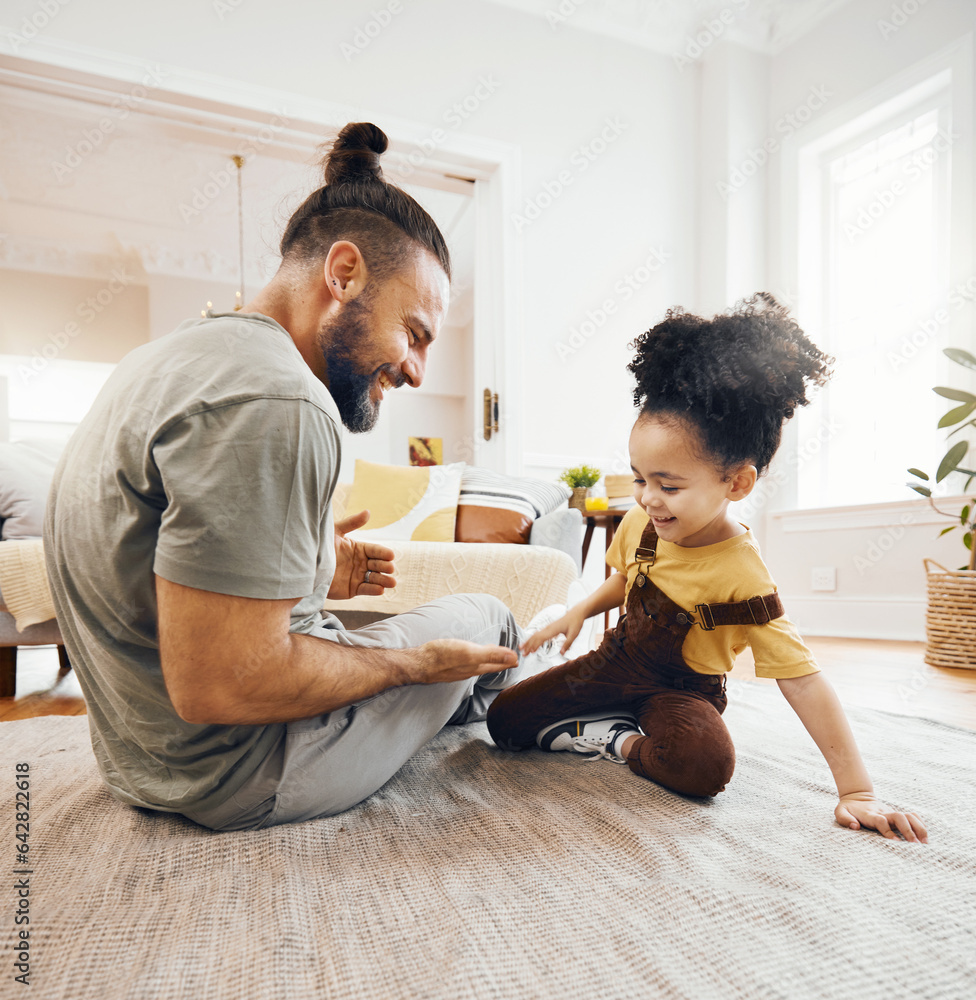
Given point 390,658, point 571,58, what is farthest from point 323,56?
point 390,658

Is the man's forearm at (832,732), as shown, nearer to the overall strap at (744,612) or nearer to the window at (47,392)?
the overall strap at (744,612)

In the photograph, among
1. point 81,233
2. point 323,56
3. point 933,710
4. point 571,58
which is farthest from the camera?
point 81,233

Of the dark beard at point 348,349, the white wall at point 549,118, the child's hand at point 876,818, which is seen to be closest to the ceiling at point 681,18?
the white wall at point 549,118

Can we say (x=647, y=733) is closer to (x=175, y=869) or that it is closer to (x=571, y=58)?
(x=175, y=869)

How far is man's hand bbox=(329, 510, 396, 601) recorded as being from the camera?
4.06 feet

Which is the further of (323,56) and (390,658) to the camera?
(323,56)

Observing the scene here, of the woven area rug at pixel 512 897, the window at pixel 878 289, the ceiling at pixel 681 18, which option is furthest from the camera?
the ceiling at pixel 681 18

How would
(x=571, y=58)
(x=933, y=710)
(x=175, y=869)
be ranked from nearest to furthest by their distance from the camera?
(x=175, y=869) → (x=933, y=710) → (x=571, y=58)

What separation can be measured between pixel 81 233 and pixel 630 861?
21.6ft

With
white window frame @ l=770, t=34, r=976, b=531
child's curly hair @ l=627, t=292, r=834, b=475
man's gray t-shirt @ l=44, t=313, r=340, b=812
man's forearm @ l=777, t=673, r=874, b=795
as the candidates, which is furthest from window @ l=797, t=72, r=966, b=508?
man's gray t-shirt @ l=44, t=313, r=340, b=812

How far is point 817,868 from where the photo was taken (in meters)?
0.82

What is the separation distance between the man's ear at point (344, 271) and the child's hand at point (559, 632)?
66 centimetres

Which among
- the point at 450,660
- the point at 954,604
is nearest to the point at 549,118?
the point at 954,604

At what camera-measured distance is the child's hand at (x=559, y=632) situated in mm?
→ 1241
